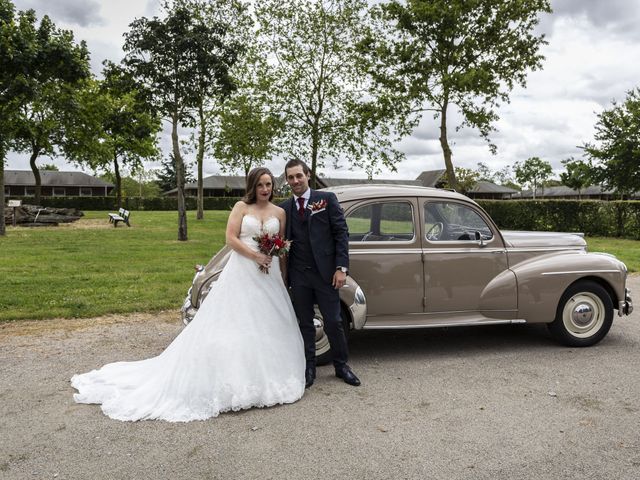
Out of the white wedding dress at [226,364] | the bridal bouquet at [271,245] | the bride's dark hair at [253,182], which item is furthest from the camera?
the bride's dark hair at [253,182]

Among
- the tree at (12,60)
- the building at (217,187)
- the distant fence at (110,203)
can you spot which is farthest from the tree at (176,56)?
the building at (217,187)

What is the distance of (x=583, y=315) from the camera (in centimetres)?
587

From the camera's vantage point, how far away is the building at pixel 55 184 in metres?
72.6

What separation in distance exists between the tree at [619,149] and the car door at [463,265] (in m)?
23.5

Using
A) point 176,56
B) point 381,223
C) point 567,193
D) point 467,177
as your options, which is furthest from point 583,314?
point 567,193

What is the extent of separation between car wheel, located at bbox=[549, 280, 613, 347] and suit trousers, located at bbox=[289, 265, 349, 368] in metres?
A: 2.68

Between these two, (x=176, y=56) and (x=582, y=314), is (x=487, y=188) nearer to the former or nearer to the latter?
(x=176, y=56)

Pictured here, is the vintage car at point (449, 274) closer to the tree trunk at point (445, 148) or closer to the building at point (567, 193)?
the tree trunk at point (445, 148)

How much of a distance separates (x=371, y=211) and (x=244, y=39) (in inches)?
941

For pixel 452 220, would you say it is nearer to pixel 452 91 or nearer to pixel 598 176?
pixel 452 91

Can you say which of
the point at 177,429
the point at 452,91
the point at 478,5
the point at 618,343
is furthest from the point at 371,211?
the point at 478,5

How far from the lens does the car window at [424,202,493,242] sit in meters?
5.54

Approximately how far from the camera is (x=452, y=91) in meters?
21.5

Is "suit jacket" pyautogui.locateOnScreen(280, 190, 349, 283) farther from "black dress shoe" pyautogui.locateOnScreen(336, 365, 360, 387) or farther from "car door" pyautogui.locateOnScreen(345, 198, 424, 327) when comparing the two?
"black dress shoe" pyautogui.locateOnScreen(336, 365, 360, 387)
